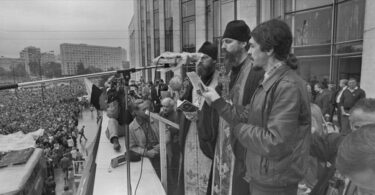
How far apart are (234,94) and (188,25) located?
1990 centimetres

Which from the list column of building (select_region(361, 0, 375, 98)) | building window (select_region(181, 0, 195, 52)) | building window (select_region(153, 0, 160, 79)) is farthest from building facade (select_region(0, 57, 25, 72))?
building window (select_region(153, 0, 160, 79))

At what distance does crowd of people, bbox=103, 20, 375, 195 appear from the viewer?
125 centimetres

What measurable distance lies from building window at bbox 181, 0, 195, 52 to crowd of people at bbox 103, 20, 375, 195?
18.1 metres

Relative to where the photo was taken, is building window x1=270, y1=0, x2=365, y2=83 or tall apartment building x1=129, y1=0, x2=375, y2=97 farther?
building window x1=270, y1=0, x2=365, y2=83

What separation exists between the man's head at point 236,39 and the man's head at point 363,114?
2.91ft

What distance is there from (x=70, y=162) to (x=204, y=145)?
13.4 metres

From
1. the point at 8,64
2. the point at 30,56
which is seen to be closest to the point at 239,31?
the point at 8,64

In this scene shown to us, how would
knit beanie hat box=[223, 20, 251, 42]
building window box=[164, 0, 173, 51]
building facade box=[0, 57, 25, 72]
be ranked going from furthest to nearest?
building window box=[164, 0, 173, 51] < building facade box=[0, 57, 25, 72] < knit beanie hat box=[223, 20, 251, 42]

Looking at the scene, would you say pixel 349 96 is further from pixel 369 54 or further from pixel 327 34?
pixel 327 34

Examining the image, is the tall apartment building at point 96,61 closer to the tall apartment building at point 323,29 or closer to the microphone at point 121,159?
the microphone at point 121,159

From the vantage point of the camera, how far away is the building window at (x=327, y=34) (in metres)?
8.88

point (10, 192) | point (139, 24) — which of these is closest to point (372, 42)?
point (10, 192)

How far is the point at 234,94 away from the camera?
1885 mm

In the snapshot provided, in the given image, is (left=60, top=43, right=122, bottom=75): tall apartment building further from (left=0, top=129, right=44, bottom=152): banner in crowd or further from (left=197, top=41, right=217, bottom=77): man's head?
(left=0, top=129, right=44, bottom=152): banner in crowd
